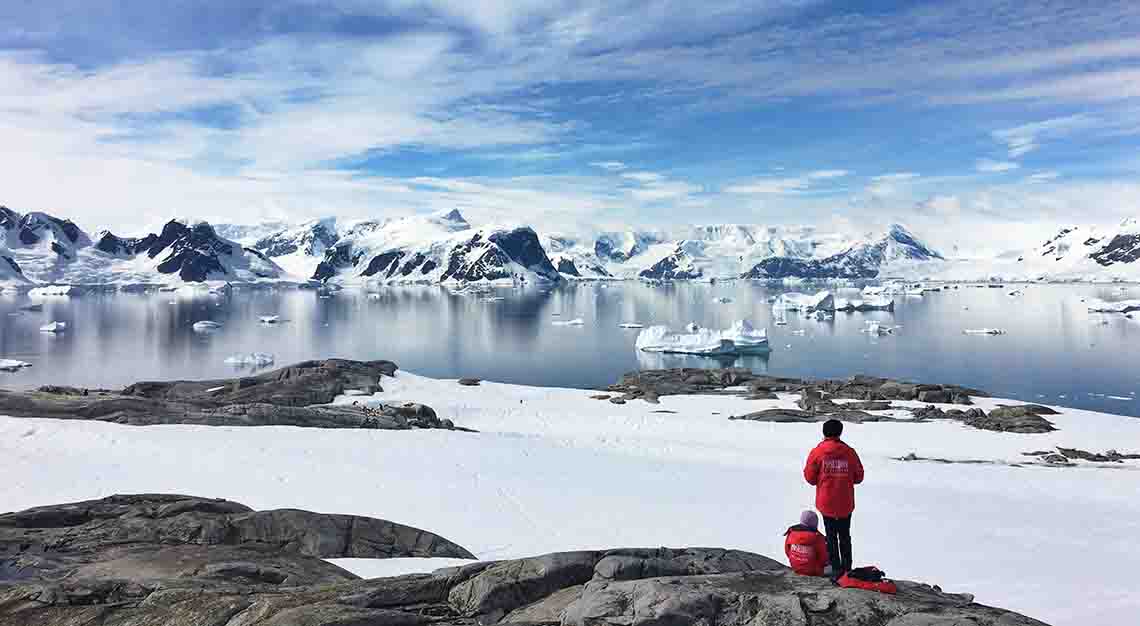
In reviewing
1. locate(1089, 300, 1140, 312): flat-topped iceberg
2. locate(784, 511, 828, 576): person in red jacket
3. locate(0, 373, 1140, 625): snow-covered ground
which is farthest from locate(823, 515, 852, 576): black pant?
locate(1089, 300, 1140, 312): flat-topped iceberg

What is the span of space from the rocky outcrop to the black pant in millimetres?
20152

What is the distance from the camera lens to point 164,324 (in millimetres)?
100750

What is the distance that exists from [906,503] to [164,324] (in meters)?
105

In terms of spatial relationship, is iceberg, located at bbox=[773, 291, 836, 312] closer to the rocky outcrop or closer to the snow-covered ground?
the rocky outcrop

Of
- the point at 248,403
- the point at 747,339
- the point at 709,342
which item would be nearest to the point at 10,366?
the point at 248,403

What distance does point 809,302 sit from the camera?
120562 mm

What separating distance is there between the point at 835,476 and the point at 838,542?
2.35ft

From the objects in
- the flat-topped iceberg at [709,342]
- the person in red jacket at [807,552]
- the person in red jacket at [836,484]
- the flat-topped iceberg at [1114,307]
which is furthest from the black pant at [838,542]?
the flat-topped iceberg at [1114,307]

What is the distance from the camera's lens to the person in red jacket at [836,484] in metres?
8.04

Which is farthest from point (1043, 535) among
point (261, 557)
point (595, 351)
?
point (595, 351)

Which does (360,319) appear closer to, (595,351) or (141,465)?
(595,351)

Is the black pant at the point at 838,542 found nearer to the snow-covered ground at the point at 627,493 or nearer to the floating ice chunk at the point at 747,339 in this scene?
the snow-covered ground at the point at 627,493

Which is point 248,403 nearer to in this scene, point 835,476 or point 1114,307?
point 835,476

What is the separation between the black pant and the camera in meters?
7.90
